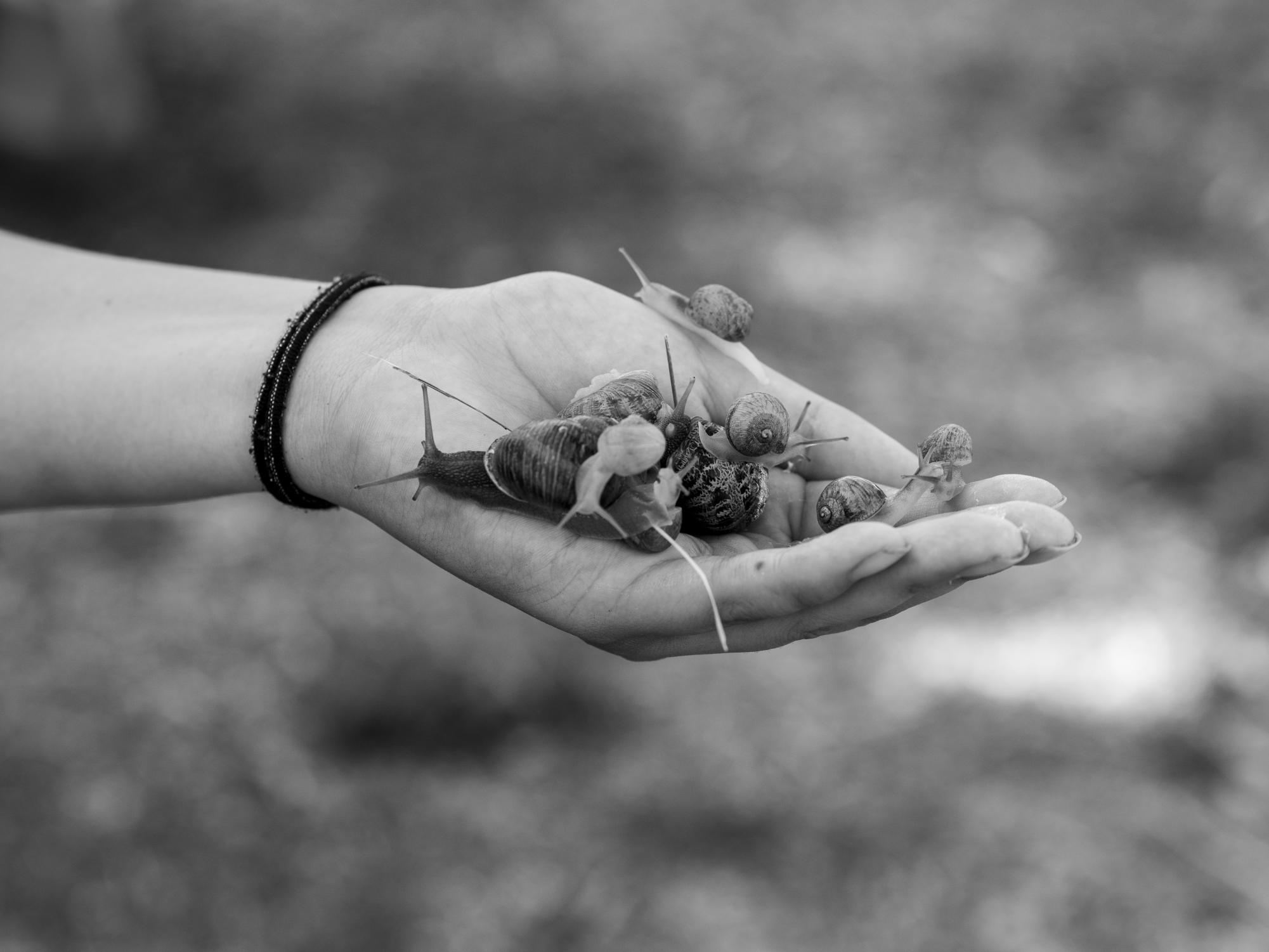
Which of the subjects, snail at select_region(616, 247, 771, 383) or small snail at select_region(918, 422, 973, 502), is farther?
snail at select_region(616, 247, 771, 383)

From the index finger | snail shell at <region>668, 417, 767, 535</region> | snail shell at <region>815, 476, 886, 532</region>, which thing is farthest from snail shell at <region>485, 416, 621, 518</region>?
the index finger

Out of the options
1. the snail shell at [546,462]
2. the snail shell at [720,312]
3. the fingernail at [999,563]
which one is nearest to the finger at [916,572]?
the fingernail at [999,563]

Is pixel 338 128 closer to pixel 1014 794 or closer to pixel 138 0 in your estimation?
pixel 138 0

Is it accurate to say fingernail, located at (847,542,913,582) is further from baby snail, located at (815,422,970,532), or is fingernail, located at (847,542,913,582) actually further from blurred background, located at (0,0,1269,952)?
blurred background, located at (0,0,1269,952)

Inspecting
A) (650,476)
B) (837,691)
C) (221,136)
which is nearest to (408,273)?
(221,136)

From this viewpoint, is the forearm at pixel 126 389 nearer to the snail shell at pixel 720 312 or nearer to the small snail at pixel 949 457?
the snail shell at pixel 720 312
